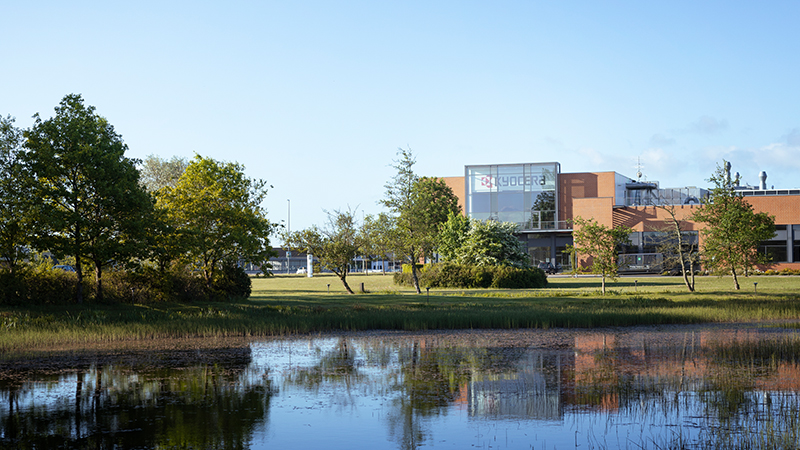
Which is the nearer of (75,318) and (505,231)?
(75,318)

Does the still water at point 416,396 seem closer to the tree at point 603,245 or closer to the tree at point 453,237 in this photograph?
the tree at point 603,245

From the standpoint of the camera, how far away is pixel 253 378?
45.0 ft

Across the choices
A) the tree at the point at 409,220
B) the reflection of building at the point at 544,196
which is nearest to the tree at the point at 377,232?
the tree at the point at 409,220

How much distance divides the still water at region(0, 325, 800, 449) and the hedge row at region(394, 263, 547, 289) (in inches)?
946

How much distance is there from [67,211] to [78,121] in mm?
3472

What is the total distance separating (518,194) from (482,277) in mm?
32590

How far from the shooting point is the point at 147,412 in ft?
35.4

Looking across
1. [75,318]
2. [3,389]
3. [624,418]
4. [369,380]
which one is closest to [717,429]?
[624,418]

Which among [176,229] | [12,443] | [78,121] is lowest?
[12,443]

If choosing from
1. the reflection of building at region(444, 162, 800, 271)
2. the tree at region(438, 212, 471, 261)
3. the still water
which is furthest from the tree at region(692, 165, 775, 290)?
the reflection of building at region(444, 162, 800, 271)

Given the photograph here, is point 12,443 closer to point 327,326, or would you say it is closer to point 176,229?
point 327,326

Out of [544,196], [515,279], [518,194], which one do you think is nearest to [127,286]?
[515,279]

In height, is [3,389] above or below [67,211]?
below

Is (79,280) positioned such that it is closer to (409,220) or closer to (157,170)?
(409,220)
